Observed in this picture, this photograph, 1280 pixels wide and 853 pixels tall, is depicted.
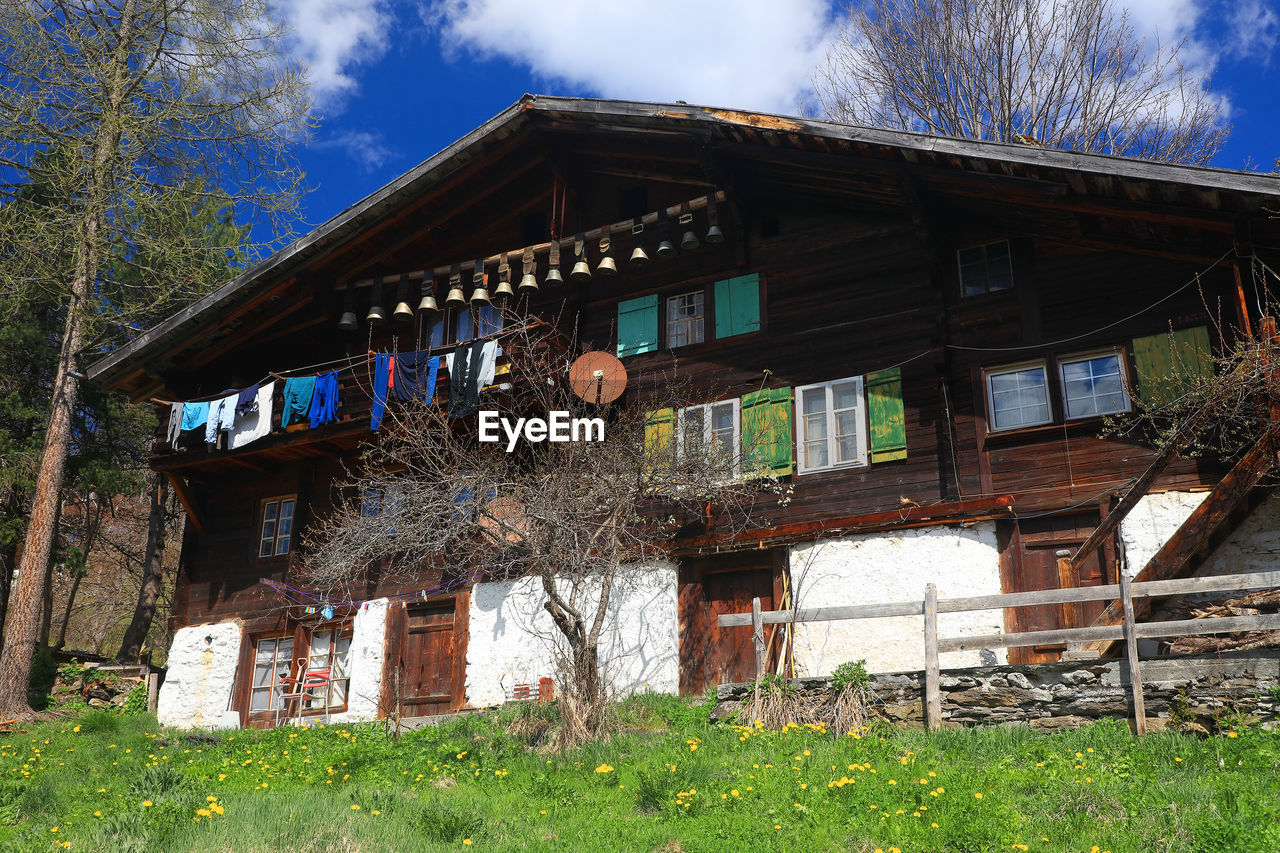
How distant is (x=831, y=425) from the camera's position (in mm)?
16375

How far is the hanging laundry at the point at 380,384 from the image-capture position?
740 inches

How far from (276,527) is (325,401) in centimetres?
310

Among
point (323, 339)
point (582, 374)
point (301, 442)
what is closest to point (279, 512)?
point (301, 442)

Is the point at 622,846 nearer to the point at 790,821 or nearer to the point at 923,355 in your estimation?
the point at 790,821

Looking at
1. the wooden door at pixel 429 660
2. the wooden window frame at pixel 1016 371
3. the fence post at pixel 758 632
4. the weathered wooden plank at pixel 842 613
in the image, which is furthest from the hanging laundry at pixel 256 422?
the wooden window frame at pixel 1016 371

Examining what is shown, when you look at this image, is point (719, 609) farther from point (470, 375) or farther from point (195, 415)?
point (195, 415)

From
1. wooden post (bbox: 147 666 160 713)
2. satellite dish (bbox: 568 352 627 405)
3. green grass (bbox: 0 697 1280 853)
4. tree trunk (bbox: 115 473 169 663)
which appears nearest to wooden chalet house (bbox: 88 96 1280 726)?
satellite dish (bbox: 568 352 627 405)

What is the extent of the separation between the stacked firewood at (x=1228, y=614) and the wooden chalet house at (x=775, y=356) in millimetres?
596

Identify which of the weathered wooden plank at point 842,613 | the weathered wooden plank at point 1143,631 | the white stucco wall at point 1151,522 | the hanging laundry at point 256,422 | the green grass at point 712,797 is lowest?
the green grass at point 712,797

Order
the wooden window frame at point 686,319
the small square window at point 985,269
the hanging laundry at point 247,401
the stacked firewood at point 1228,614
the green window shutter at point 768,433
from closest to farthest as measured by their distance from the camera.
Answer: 1. the stacked firewood at point 1228,614
2. the small square window at point 985,269
3. the green window shutter at point 768,433
4. the wooden window frame at point 686,319
5. the hanging laundry at point 247,401

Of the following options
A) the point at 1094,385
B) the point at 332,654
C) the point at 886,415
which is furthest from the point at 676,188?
the point at 332,654

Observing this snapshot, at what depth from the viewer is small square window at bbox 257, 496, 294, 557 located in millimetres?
20859

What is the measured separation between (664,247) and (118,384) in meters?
11.6

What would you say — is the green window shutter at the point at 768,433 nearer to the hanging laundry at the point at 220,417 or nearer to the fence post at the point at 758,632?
the fence post at the point at 758,632
